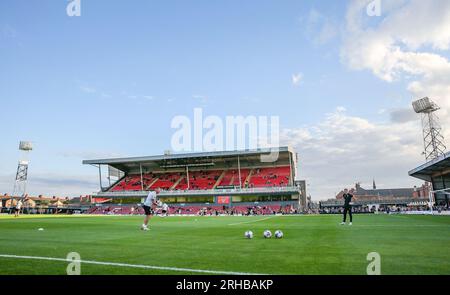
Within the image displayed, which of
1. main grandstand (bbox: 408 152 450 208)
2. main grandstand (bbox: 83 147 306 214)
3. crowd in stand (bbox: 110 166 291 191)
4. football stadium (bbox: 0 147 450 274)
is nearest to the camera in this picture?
football stadium (bbox: 0 147 450 274)

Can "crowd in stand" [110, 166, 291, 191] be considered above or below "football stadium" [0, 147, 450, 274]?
above

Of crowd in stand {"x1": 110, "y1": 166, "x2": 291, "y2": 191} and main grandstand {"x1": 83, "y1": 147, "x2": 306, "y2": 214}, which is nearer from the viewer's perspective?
main grandstand {"x1": 83, "y1": 147, "x2": 306, "y2": 214}

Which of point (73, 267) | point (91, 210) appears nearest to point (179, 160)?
point (91, 210)

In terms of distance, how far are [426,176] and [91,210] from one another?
7893 cm

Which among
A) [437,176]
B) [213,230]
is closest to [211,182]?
[437,176]

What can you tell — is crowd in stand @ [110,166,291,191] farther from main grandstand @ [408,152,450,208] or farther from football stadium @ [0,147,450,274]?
main grandstand @ [408,152,450,208]

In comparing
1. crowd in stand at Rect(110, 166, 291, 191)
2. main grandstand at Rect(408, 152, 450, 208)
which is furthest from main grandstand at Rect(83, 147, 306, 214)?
main grandstand at Rect(408, 152, 450, 208)

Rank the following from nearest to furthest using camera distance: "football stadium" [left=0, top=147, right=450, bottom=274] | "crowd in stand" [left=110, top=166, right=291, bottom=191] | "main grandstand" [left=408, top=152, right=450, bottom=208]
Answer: "football stadium" [left=0, top=147, right=450, bottom=274]
"main grandstand" [left=408, top=152, right=450, bottom=208]
"crowd in stand" [left=110, top=166, right=291, bottom=191]

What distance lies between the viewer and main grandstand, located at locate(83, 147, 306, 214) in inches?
2576

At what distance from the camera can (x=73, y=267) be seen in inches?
204

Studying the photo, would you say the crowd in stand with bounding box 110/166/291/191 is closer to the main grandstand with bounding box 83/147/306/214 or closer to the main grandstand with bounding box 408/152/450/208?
the main grandstand with bounding box 83/147/306/214

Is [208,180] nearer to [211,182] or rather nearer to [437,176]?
[211,182]
